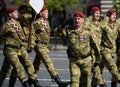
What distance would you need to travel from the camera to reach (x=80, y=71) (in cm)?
1098

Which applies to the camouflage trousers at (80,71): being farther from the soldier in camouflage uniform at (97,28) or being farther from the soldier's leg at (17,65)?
the soldier's leg at (17,65)

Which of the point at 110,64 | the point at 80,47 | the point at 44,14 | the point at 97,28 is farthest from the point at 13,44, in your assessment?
the point at 110,64

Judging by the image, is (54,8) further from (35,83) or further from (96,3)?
(35,83)

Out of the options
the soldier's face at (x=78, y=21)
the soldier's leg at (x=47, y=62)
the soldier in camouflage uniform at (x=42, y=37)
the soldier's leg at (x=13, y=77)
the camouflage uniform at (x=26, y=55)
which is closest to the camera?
the soldier's face at (x=78, y=21)

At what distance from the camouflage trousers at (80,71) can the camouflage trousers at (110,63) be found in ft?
6.01

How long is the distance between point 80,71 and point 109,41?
2.23 metres

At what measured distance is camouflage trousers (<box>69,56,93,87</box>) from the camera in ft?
35.3

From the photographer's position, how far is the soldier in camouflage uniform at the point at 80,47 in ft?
35.7

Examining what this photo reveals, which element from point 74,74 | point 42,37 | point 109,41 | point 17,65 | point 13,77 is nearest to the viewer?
point 74,74

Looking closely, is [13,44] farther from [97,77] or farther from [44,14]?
[97,77]

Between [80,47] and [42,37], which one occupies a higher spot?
[80,47]

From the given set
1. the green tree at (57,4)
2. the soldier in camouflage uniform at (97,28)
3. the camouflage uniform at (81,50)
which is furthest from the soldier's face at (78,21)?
the green tree at (57,4)

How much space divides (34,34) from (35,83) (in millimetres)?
1272

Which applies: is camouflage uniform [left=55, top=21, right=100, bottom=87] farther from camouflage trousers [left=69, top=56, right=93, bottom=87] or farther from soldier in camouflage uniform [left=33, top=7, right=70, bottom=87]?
soldier in camouflage uniform [left=33, top=7, right=70, bottom=87]
